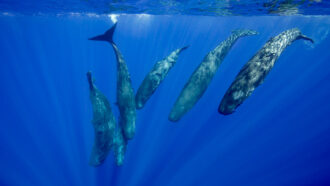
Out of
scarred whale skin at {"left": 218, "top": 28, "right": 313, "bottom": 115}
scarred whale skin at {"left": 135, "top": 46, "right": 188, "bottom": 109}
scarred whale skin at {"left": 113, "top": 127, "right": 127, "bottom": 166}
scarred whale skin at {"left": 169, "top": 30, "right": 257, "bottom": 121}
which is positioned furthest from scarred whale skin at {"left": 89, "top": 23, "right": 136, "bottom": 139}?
scarred whale skin at {"left": 218, "top": 28, "right": 313, "bottom": 115}

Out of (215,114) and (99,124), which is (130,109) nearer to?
(99,124)

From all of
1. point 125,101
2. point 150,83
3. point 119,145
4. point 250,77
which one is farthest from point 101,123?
point 250,77

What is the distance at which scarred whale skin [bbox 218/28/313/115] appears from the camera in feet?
20.2

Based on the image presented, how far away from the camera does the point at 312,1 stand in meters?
15.4

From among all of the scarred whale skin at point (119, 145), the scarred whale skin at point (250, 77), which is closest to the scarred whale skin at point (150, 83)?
the scarred whale skin at point (119, 145)

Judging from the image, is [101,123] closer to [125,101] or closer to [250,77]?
[125,101]

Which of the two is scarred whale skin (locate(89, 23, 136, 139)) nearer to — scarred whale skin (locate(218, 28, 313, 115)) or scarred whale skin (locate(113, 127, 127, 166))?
scarred whale skin (locate(113, 127, 127, 166))

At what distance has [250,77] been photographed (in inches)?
256

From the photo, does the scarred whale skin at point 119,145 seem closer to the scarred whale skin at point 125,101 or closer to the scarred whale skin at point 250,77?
the scarred whale skin at point 125,101

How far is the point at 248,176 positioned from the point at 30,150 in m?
16.9

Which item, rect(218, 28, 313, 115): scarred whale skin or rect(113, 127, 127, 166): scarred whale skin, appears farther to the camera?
rect(113, 127, 127, 166): scarred whale skin

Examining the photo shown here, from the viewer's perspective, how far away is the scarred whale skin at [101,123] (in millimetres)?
8633

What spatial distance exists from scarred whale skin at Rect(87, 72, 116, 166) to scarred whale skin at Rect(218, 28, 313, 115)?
4.64m

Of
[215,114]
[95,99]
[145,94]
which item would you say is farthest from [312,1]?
[95,99]
